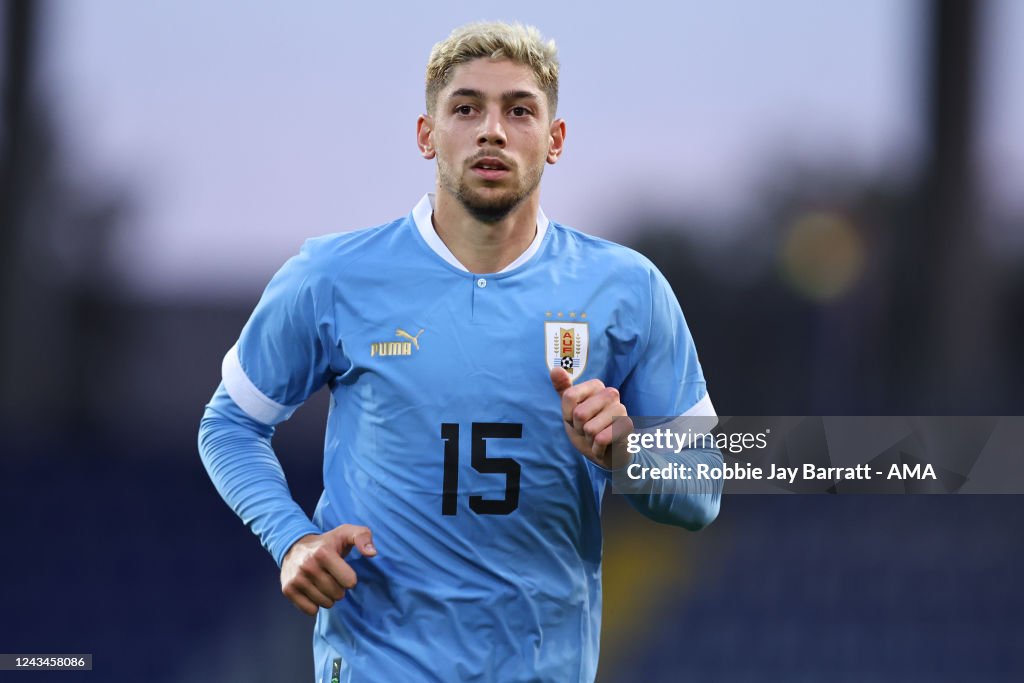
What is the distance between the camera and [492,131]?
206 cm

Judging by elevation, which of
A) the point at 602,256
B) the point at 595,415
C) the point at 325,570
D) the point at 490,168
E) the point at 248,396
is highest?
the point at 490,168

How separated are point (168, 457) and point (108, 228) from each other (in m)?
1.48

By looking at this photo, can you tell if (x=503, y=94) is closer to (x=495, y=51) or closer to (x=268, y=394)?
(x=495, y=51)

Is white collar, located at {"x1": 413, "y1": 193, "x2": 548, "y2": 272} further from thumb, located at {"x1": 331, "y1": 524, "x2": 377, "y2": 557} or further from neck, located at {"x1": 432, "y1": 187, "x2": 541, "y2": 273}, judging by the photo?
thumb, located at {"x1": 331, "y1": 524, "x2": 377, "y2": 557}

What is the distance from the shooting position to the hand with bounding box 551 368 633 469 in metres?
1.75

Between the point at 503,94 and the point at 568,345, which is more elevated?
the point at 503,94

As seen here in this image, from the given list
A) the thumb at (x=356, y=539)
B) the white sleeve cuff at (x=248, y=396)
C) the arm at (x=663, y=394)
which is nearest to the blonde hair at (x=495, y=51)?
the arm at (x=663, y=394)

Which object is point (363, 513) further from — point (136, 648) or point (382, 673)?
point (136, 648)

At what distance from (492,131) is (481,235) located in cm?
22

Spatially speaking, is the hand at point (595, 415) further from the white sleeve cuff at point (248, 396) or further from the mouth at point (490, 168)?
the white sleeve cuff at point (248, 396)

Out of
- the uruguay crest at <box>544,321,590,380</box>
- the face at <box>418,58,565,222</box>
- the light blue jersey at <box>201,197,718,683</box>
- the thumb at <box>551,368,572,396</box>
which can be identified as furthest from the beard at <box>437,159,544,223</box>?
the thumb at <box>551,368,572,396</box>

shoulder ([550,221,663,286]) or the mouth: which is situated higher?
the mouth

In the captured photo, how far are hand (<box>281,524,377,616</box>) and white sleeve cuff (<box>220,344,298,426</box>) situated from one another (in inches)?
16.0

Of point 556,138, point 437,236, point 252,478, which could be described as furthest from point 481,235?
point 252,478
